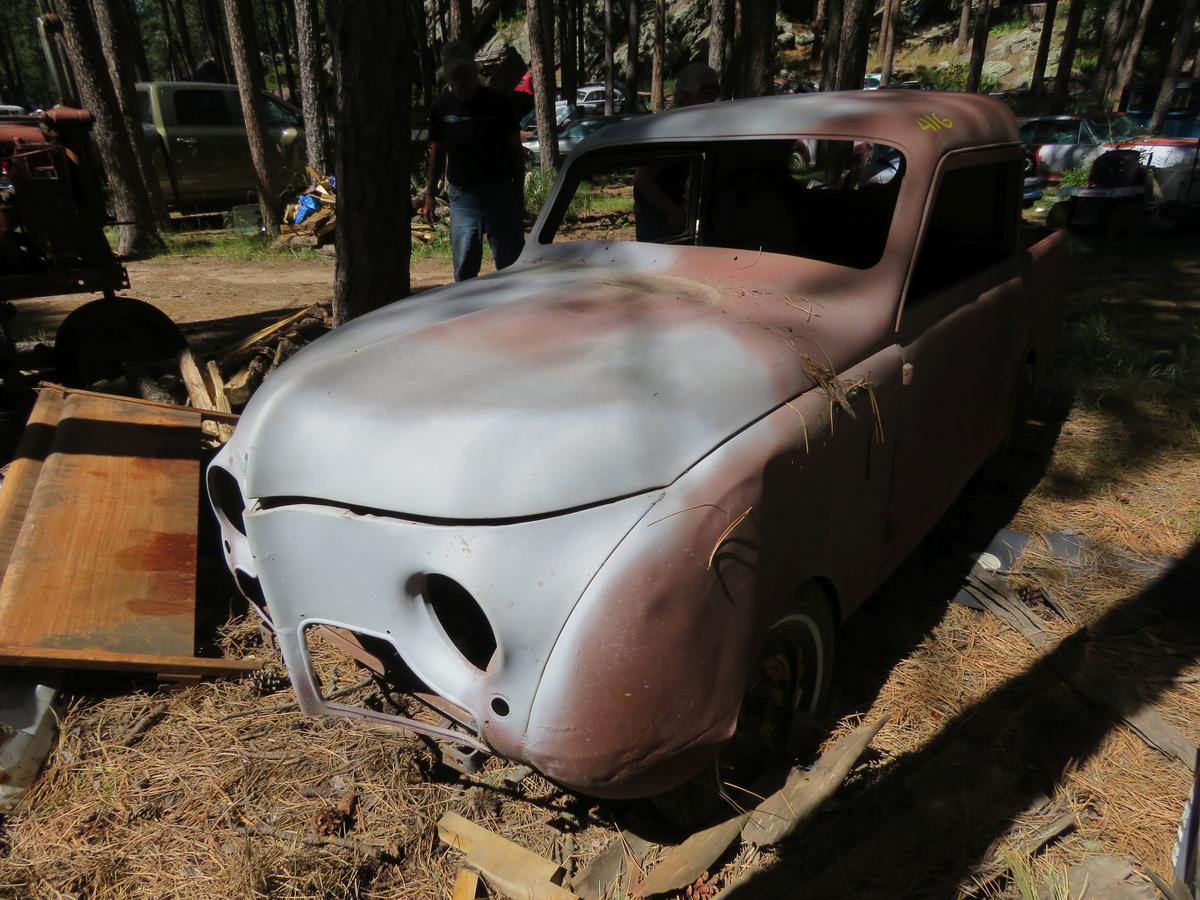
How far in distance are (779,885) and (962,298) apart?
2.18 meters

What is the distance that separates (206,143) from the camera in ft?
42.7

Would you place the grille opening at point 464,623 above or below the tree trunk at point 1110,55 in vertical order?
below

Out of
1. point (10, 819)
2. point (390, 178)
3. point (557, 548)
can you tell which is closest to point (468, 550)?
point (557, 548)

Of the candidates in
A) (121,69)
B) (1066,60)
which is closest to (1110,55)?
(1066,60)

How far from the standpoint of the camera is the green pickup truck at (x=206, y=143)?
41.5ft

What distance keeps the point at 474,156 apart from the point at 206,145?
9905 mm

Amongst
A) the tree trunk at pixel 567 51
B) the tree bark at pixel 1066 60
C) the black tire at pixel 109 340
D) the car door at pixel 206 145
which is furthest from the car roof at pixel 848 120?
the tree bark at pixel 1066 60

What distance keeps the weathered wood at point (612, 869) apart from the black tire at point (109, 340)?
14.4 feet

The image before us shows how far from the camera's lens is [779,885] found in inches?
80.6

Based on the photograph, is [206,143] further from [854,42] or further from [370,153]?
[370,153]

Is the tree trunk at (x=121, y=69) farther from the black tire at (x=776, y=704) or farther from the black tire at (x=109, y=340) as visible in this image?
the black tire at (x=776, y=704)

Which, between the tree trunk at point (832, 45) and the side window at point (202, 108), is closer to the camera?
the tree trunk at point (832, 45)

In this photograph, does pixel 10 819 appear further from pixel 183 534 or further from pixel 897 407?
pixel 897 407

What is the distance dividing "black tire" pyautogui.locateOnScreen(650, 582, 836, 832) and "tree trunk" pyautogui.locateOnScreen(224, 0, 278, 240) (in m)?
11.3
